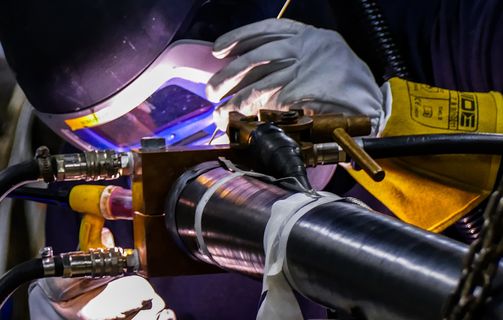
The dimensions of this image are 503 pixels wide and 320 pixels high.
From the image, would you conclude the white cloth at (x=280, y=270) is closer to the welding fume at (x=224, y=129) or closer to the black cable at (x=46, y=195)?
the welding fume at (x=224, y=129)

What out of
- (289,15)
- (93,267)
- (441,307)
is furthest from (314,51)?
(441,307)

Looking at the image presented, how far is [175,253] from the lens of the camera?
766 mm

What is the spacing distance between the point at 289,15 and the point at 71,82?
36 cm

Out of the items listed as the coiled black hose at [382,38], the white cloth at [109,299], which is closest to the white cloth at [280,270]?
the white cloth at [109,299]

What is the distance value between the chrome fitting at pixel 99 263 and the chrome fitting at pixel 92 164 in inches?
3.1

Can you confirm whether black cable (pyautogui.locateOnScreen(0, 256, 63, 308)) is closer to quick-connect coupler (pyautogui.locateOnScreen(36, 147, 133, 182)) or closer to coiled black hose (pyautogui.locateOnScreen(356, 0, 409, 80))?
quick-connect coupler (pyautogui.locateOnScreen(36, 147, 133, 182))

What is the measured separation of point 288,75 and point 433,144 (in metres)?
0.27

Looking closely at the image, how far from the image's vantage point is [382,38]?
4.03 ft

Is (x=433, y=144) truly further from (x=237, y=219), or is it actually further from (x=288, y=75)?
(x=237, y=219)

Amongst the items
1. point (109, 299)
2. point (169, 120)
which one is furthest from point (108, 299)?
point (169, 120)

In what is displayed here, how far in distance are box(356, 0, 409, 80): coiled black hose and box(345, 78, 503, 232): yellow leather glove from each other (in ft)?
0.22

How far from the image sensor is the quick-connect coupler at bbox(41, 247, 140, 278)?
770mm

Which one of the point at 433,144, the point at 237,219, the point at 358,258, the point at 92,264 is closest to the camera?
the point at 358,258

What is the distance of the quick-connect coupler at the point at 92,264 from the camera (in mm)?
770
